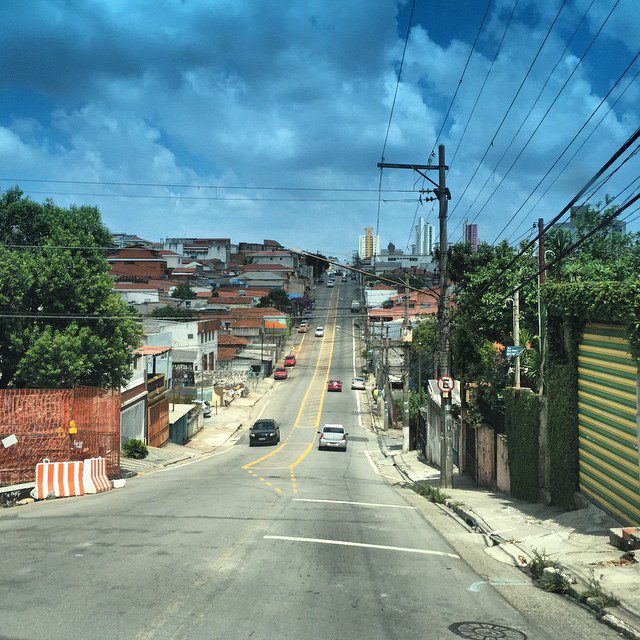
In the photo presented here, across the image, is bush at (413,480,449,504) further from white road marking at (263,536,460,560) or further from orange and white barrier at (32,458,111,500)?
orange and white barrier at (32,458,111,500)

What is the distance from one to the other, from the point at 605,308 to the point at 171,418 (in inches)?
1413

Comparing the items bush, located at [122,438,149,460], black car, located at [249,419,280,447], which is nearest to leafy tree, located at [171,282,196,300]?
black car, located at [249,419,280,447]

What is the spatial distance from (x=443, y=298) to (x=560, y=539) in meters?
11.3

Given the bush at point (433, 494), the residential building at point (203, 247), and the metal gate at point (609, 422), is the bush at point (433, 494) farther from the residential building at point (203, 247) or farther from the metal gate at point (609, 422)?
the residential building at point (203, 247)

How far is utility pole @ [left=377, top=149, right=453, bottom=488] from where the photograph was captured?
2156 cm

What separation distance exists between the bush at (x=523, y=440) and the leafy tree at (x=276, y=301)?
10096 cm

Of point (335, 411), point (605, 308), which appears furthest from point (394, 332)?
point (605, 308)

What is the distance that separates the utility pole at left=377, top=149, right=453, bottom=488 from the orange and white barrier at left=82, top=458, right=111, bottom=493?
1105cm

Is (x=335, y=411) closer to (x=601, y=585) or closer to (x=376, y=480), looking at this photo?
(x=376, y=480)

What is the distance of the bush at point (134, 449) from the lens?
31609 mm

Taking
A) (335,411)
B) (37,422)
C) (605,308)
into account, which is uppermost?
(605,308)

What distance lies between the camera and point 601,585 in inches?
352

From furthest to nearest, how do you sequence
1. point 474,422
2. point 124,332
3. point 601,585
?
point 124,332, point 474,422, point 601,585

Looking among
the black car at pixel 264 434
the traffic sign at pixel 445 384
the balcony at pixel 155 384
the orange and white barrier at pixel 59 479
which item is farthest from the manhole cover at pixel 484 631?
the black car at pixel 264 434
